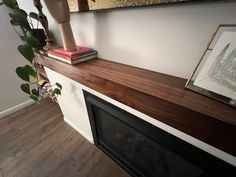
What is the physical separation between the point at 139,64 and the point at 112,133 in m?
0.68

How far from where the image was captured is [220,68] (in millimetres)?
479

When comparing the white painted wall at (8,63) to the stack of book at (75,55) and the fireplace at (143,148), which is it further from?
the fireplace at (143,148)

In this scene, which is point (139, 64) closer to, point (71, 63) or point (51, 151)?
point (71, 63)

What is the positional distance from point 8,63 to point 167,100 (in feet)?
7.15

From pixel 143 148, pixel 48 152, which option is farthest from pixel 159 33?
pixel 48 152

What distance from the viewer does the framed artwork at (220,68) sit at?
0.45m

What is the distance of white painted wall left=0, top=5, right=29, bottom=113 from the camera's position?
174 centimetres

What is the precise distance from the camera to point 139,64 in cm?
77

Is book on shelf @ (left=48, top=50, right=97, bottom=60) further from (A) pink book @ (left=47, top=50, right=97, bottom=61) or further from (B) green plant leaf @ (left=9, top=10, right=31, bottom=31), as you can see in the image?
(B) green plant leaf @ (left=9, top=10, right=31, bottom=31)

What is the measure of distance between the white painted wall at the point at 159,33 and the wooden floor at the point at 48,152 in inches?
39.5

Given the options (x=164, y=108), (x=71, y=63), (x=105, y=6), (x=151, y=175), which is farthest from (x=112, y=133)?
(x=105, y=6)

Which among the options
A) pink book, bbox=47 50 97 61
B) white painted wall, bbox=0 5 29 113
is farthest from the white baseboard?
pink book, bbox=47 50 97 61

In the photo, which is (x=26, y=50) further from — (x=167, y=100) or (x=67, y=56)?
(x=167, y=100)

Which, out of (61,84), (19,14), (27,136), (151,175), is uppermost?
(19,14)
